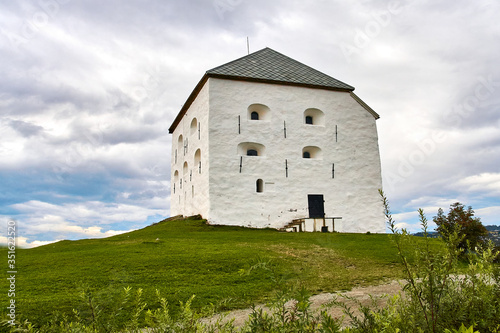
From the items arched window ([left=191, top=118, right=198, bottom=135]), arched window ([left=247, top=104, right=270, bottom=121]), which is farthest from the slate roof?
arched window ([left=247, top=104, right=270, bottom=121])

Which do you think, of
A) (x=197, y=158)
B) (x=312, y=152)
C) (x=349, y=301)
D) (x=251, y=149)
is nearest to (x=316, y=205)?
(x=312, y=152)

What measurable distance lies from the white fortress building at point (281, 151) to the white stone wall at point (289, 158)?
0.15ft

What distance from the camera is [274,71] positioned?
19.3 metres

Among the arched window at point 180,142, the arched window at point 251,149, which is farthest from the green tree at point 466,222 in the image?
the arched window at point 180,142

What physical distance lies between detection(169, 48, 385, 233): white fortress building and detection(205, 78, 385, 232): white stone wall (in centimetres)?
5

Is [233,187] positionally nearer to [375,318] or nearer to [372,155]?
[372,155]

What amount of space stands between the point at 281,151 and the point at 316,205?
3.07 metres

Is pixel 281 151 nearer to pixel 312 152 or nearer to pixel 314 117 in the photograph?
pixel 312 152

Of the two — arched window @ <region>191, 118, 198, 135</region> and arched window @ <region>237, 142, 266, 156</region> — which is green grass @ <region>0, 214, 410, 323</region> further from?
arched window @ <region>191, 118, 198, 135</region>

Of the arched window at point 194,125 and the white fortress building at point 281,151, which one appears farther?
the arched window at point 194,125

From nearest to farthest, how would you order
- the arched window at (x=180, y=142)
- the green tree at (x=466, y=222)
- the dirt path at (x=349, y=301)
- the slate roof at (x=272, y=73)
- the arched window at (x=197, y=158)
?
the dirt path at (x=349, y=301)
the green tree at (x=466, y=222)
the slate roof at (x=272, y=73)
the arched window at (x=197, y=158)
the arched window at (x=180, y=142)

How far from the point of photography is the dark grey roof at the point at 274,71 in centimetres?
1816

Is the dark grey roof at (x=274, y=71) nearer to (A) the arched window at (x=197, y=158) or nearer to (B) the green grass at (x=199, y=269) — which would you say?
(A) the arched window at (x=197, y=158)

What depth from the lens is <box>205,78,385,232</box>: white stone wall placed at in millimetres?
16734
